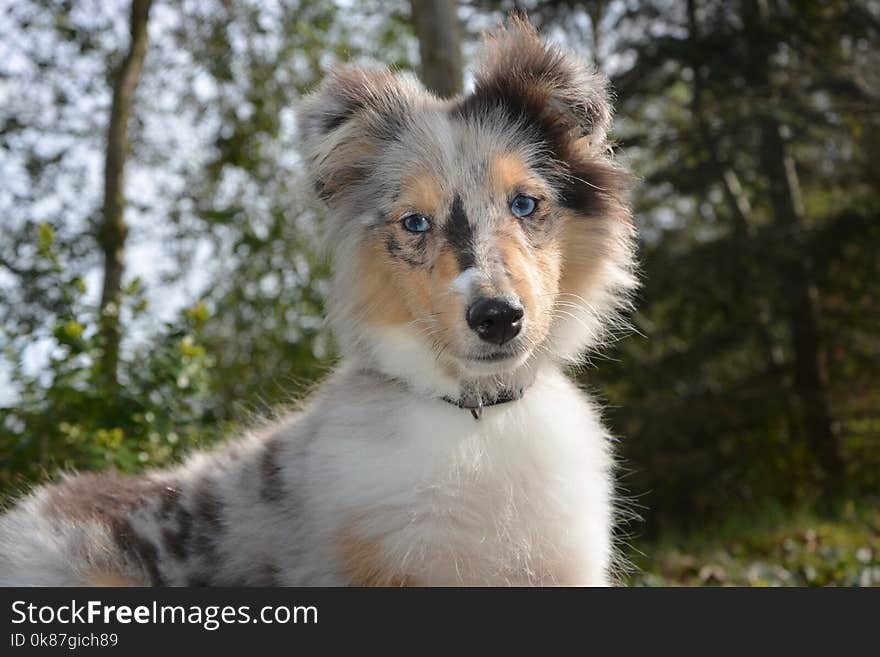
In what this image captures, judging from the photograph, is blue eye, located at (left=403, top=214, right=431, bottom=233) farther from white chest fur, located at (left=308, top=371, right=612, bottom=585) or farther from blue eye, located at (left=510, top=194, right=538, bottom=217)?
white chest fur, located at (left=308, top=371, right=612, bottom=585)

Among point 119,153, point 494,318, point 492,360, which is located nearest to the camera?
point 494,318

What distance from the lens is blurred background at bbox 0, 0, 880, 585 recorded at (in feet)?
28.5

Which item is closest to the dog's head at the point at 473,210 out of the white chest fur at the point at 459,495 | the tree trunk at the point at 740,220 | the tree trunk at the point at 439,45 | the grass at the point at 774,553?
the white chest fur at the point at 459,495

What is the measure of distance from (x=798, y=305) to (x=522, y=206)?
7.51 m

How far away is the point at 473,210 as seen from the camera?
10.8ft

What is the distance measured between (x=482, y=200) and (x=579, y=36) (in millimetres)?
7662

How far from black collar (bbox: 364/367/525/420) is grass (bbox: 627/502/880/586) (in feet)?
8.65

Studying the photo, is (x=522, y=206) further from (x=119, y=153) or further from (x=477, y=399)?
(x=119, y=153)

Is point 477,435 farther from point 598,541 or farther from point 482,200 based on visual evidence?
point 482,200

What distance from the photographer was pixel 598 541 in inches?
133

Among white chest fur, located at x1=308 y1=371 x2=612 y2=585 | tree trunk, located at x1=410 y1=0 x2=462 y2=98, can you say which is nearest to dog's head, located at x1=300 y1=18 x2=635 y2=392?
white chest fur, located at x1=308 y1=371 x2=612 y2=585

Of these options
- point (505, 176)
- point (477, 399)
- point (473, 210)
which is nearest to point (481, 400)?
point (477, 399)
